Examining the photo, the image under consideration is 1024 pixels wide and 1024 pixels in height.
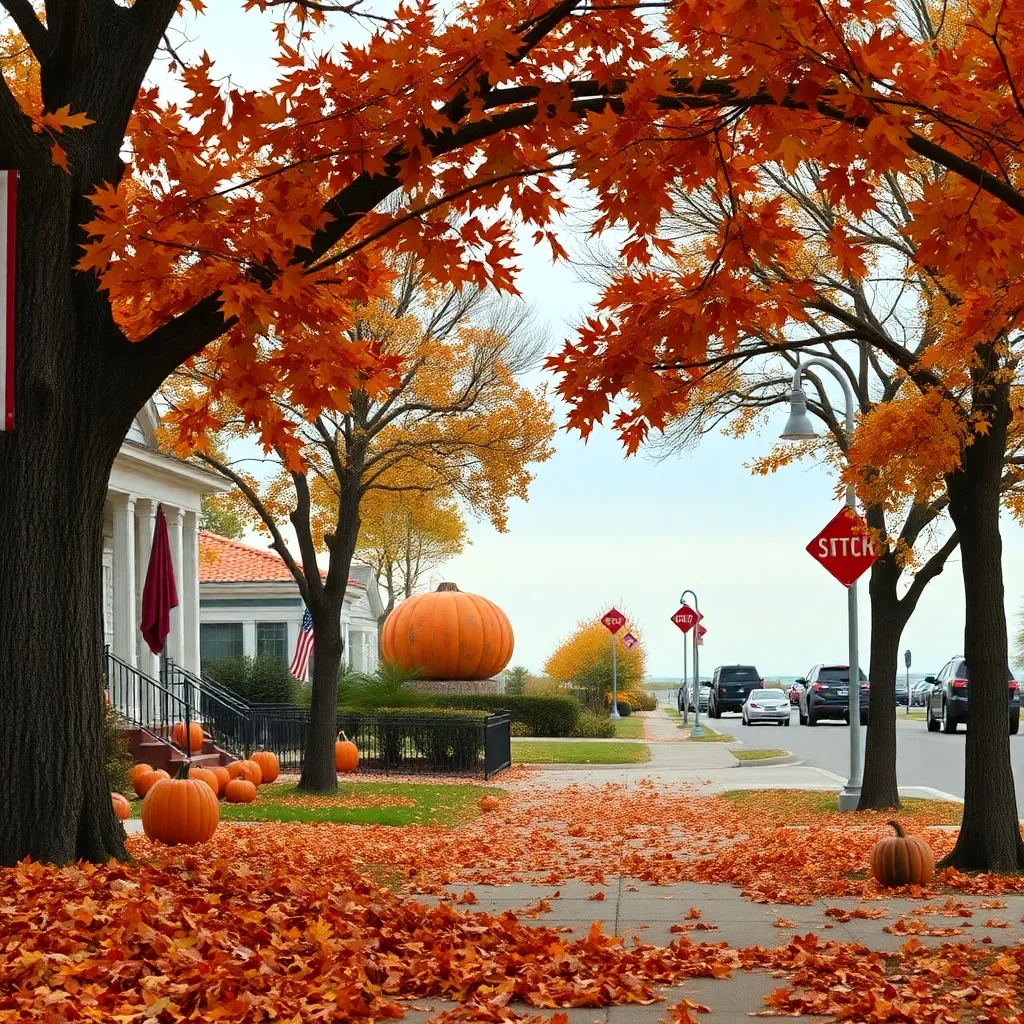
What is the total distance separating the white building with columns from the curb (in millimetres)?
11395

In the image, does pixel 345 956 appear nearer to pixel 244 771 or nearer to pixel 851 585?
pixel 851 585

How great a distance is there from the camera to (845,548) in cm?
1606

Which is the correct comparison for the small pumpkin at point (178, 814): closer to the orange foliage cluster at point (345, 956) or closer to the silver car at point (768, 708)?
the orange foliage cluster at point (345, 956)

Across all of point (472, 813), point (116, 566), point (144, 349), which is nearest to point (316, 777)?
point (472, 813)

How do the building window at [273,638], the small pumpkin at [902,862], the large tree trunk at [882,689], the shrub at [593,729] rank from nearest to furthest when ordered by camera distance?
the small pumpkin at [902,862]
the large tree trunk at [882,689]
the shrub at [593,729]
the building window at [273,638]

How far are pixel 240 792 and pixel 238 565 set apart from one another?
27.3m

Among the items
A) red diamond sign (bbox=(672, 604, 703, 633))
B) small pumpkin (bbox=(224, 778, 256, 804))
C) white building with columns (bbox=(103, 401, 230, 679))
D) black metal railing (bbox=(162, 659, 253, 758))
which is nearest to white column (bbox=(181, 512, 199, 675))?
white building with columns (bbox=(103, 401, 230, 679))

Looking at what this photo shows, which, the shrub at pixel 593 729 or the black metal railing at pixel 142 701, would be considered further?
the shrub at pixel 593 729

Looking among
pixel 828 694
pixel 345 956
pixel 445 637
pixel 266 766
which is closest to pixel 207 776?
pixel 266 766

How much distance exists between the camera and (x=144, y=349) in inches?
344

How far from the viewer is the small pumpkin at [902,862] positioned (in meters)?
9.85

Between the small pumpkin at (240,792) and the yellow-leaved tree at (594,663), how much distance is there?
3753 cm

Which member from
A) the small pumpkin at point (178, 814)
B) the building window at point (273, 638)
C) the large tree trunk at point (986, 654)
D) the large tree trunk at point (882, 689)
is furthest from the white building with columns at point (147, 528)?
the large tree trunk at point (986, 654)

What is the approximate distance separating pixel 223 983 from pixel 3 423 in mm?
2427
